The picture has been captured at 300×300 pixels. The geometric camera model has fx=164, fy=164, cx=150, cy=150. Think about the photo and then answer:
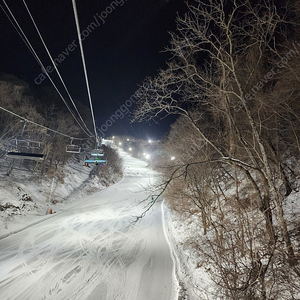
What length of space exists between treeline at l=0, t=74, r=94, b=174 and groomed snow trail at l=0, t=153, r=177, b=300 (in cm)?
792

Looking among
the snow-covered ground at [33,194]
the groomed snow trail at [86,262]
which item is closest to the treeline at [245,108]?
the groomed snow trail at [86,262]

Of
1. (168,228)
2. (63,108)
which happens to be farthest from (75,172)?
(168,228)

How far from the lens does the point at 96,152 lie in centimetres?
1814

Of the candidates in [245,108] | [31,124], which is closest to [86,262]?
[245,108]

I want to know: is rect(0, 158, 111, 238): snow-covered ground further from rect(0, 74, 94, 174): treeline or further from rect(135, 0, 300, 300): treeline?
rect(135, 0, 300, 300): treeline

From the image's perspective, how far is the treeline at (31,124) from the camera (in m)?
16.3

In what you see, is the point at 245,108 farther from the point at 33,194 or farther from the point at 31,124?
the point at 33,194

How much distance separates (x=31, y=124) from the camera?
18344 mm

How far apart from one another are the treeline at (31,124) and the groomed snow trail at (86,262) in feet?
26.0

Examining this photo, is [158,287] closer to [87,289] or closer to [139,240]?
[87,289]

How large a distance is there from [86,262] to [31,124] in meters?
16.9

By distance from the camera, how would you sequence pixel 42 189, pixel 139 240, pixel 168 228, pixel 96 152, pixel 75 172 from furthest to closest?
pixel 75 172 → pixel 42 189 → pixel 96 152 → pixel 168 228 → pixel 139 240

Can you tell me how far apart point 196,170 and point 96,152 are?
12.2 metres

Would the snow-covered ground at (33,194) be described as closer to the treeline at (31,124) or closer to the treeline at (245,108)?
the treeline at (31,124)
